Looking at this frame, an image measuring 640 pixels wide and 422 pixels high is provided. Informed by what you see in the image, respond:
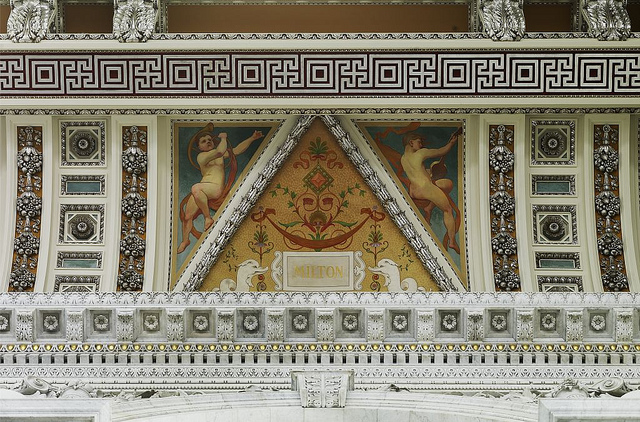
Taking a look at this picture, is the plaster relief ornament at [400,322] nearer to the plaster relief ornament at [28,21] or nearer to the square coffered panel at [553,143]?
the square coffered panel at [553,143]

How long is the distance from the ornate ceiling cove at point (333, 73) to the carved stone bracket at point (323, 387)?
2.59 m

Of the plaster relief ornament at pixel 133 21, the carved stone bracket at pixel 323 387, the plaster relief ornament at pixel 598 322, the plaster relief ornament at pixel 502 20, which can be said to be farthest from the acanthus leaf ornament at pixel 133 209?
the plaster relief ornament at pixel 598 322

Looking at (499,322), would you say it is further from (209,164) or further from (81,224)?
(81,224)

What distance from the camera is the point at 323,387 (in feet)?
25.1

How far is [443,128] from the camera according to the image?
32.0 ft

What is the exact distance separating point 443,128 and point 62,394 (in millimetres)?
Result: 3975

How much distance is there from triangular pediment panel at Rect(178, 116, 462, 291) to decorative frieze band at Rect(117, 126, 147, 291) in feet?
1.38

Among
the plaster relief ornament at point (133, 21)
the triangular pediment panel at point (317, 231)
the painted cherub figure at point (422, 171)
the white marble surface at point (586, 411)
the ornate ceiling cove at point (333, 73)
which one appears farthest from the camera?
the painted cherub figure at point (422, 171)

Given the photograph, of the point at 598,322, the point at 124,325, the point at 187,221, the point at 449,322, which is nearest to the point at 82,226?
the point at 187,221

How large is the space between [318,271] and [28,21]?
10.2 feet

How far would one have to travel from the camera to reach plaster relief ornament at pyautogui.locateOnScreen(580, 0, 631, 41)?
9.27 m

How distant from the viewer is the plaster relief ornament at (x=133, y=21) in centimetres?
925

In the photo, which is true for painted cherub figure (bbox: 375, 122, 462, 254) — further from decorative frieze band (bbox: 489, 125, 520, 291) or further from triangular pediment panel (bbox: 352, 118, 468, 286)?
decorative frieze band (bbox: 489, 125, 520, 291)

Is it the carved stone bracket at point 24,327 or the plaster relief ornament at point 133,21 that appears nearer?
the carved stone bracket at point 24,327
